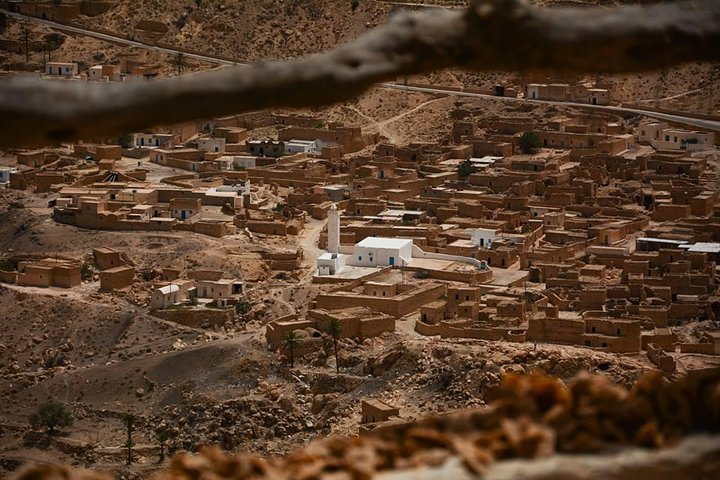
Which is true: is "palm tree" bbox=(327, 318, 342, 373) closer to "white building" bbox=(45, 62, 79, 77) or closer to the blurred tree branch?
the blurred tree branch

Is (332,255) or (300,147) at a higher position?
(300,147)

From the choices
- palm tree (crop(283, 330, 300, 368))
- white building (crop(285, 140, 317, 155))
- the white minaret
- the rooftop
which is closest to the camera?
palm tree (crop(283, 330, 300, 368))

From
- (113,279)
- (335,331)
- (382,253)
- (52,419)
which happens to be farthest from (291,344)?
(113,279)

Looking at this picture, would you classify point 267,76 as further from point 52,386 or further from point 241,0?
point 241,0

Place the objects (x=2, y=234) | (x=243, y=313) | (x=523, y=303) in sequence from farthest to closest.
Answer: (x=2, y=234) < (x=243, y=313) < (x=523, y=303)

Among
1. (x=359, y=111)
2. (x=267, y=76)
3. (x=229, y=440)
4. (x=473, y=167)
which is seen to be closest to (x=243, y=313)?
(x=229, y=440)

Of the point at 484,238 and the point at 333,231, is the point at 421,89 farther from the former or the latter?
the point at 333,231

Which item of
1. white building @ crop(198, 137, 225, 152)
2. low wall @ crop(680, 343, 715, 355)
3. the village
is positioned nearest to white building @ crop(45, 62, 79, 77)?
the village
